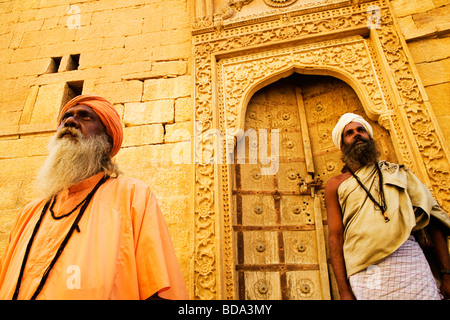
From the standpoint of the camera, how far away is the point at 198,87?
10.5 feet

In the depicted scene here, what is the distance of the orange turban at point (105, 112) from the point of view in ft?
6.52

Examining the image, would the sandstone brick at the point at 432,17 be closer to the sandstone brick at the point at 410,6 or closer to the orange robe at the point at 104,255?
the sandstone brick at the point at 410,6

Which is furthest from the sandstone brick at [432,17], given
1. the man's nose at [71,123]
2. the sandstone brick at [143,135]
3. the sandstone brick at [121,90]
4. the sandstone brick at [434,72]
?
the man's nose at [71,123]

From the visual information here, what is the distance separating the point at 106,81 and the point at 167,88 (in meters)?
0.87

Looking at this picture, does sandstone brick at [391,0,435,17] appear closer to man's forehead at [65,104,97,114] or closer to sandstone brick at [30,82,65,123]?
man's forehead at [65,104,97,114]

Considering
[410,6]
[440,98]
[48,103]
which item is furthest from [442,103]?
[48,103]

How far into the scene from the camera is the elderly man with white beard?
1.24 m

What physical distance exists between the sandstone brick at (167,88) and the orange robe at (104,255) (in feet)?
6.56

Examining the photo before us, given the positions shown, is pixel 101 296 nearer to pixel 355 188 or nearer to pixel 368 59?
pixel 355 188

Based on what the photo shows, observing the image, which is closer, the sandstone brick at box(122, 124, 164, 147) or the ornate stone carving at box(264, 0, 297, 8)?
the sandstone brick at box(122, 124, 164, 147)

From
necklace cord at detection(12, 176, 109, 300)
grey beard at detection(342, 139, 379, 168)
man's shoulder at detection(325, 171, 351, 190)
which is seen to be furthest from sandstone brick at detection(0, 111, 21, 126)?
grey beard at detection(342, 139, 379, 168)

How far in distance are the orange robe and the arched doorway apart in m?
1.39

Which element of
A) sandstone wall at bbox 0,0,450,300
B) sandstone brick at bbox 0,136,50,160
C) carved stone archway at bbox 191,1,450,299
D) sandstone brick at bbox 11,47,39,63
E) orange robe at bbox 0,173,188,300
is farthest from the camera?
sandstone brick at bbox 11,47,39,63

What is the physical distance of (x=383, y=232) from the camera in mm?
1627
